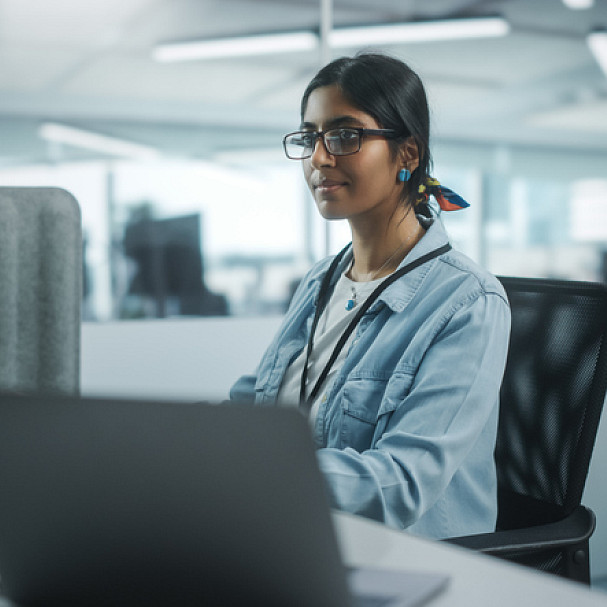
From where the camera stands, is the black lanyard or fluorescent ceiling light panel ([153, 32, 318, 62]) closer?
the black lanyard

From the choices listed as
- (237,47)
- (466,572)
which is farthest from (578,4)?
(466,572)

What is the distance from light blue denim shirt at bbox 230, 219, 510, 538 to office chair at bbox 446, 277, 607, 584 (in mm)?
78

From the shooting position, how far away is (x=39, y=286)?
818 mm

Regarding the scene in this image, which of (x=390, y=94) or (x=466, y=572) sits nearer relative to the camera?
(x=466, y=572)

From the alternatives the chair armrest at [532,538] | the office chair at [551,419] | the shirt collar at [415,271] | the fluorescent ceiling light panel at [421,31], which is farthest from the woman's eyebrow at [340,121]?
the fluorescent ceiling light panel at [421,31]

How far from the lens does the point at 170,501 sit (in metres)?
0.40

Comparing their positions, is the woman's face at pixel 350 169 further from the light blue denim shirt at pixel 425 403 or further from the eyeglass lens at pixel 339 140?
the light blue denim shirt at pixel 425 403

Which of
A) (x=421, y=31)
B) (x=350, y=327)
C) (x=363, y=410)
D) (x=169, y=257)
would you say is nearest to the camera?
(x=363, y=410)

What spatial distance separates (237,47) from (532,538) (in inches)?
131

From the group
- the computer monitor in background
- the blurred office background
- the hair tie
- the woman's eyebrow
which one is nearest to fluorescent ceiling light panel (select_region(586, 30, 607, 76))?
the blurred office background

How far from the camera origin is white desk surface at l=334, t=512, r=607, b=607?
1.60 feet

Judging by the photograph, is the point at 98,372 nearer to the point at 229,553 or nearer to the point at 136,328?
the point at 136,328

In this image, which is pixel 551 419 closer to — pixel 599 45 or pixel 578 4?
pixel 578 4

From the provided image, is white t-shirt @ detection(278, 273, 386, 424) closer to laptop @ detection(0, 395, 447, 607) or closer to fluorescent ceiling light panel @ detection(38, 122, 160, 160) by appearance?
laptop @ detection(0, 395, 447, 607)
